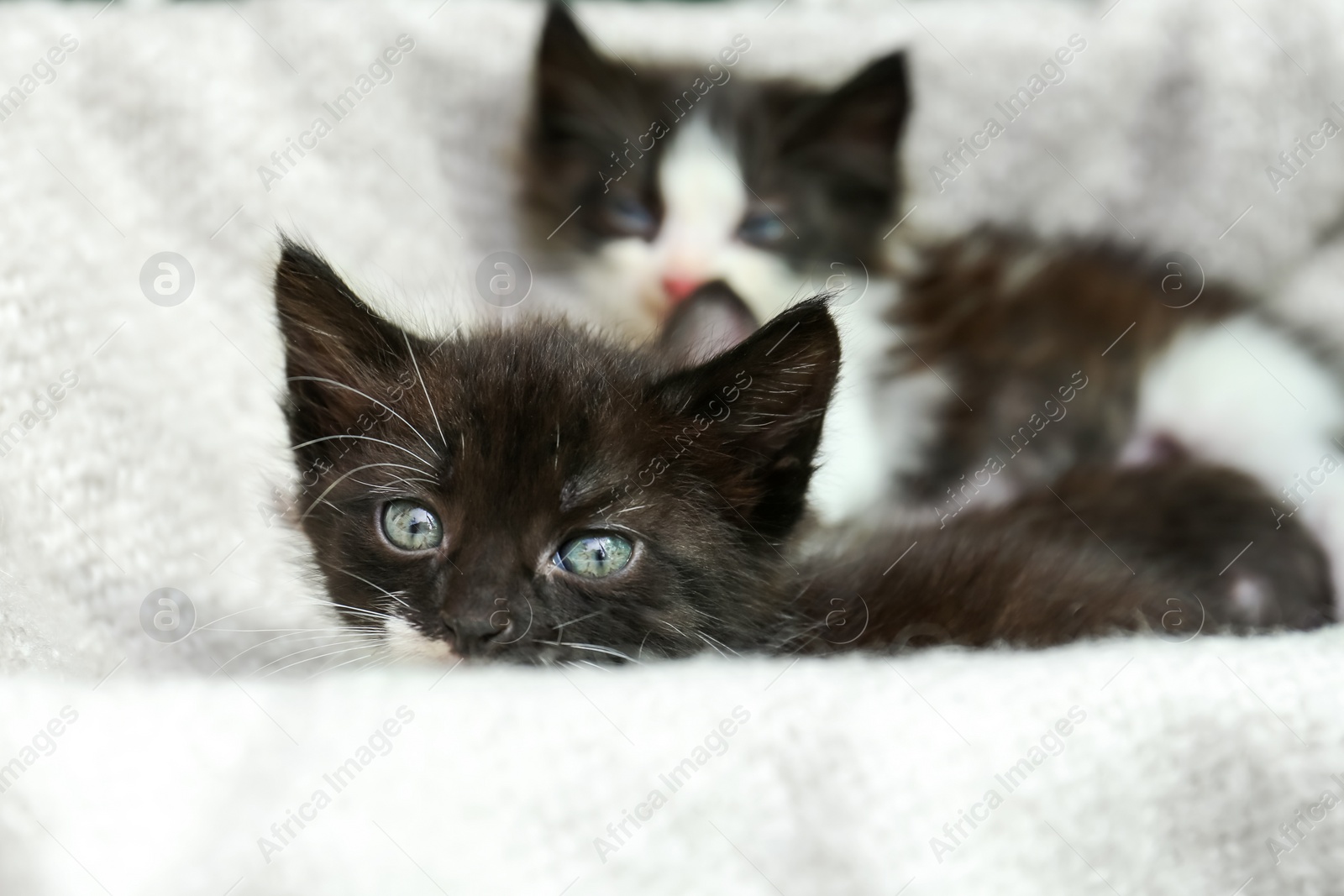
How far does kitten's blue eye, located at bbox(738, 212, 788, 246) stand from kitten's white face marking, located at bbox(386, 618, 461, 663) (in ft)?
3.68

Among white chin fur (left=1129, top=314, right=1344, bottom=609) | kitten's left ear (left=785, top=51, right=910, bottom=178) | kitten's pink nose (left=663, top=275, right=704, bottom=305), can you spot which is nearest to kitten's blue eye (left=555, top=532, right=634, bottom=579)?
kitten's pink nose (left=663, top=275, right=704, bottom=305)

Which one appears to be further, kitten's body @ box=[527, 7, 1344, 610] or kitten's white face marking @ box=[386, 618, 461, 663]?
kitten's body @ box=[527, 7, 1344, 610]

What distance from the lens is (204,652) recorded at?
1706 millimetres

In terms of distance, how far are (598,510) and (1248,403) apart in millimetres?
1510

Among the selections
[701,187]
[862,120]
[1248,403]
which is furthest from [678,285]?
[1248,403]

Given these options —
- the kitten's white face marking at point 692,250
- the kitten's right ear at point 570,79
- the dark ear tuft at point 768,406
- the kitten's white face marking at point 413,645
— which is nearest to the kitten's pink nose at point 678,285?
the kitten's white face marking at point 692,250

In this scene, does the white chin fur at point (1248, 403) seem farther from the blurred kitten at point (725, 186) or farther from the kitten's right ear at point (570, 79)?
the kitten's right ear at point (570, 79)

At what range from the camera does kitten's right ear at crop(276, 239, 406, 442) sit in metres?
1.34

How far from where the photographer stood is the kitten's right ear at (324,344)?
134 cm

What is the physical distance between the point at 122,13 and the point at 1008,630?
6.23 ft

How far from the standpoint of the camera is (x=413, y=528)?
4.25ft

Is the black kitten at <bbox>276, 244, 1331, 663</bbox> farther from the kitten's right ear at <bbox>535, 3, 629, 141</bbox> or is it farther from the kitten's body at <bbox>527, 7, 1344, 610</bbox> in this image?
the kitten's right ear at <bbox>535, 3, 629, 141</bbox>

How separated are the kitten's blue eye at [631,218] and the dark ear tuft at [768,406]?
35.6 inches

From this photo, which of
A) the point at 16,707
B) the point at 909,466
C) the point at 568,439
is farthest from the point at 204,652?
the point at 909,466
